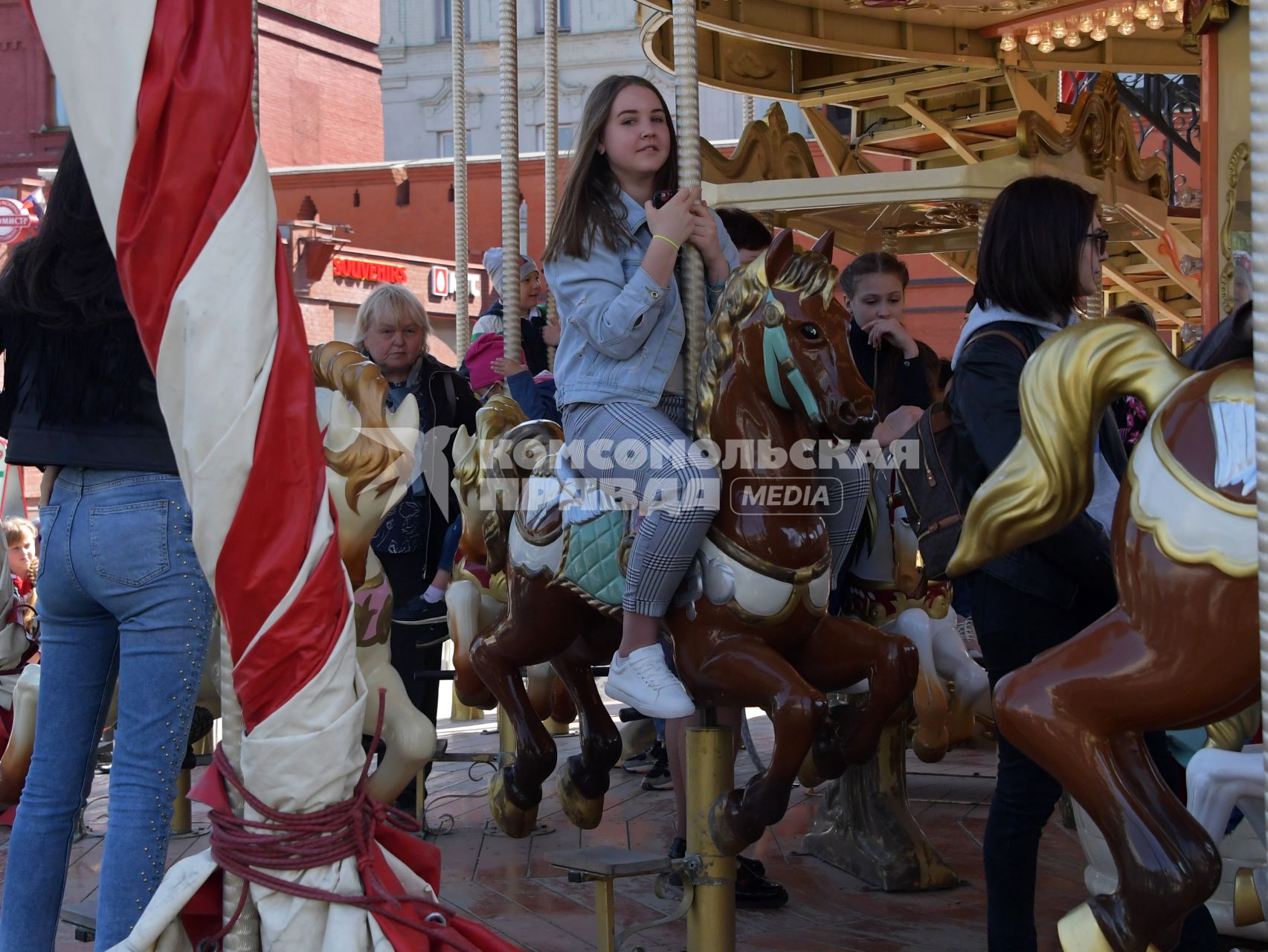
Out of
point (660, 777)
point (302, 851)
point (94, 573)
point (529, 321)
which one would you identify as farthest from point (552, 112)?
point (302, 851)

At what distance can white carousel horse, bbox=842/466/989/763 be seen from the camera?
13.8ft

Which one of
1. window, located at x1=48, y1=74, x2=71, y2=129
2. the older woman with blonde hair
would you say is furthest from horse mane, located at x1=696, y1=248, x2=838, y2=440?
window, located at x1=48, y1=74, x2=71, y2=129

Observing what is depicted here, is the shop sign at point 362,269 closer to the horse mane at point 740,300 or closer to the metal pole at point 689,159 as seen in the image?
the metal pole at point 689,159

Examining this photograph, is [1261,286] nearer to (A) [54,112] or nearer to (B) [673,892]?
(B) [673,892]

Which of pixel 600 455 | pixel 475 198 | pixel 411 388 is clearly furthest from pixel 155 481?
pixel 475 198

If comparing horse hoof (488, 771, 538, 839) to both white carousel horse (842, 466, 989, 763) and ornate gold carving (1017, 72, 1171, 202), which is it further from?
ornate gold carving (1017, 72, 1171, 202)

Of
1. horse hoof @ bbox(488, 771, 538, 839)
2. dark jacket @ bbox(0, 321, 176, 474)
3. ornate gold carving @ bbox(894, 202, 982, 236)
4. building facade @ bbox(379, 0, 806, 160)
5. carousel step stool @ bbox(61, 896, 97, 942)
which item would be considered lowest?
horse hoof @ bbox(488, 771, 538, 839)

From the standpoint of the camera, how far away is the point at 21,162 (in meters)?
25.5

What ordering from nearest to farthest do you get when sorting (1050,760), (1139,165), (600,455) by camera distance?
(1050,760) → (600,455) → (1139,165)

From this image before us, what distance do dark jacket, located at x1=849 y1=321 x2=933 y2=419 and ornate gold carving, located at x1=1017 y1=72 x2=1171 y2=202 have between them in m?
2.55

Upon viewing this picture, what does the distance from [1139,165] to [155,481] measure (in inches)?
252

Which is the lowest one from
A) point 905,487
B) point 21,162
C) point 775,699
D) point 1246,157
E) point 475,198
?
point 775,699

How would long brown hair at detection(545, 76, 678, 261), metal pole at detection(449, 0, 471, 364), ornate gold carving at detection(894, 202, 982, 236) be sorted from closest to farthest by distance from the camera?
long brown hair at detection(545, 76, 678, 261) < metal pole at detection(449, 0, 471, 364) < ornate gold carving at detection(894, 202, 982, 236)

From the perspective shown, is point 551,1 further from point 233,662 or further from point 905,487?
point 233,662
